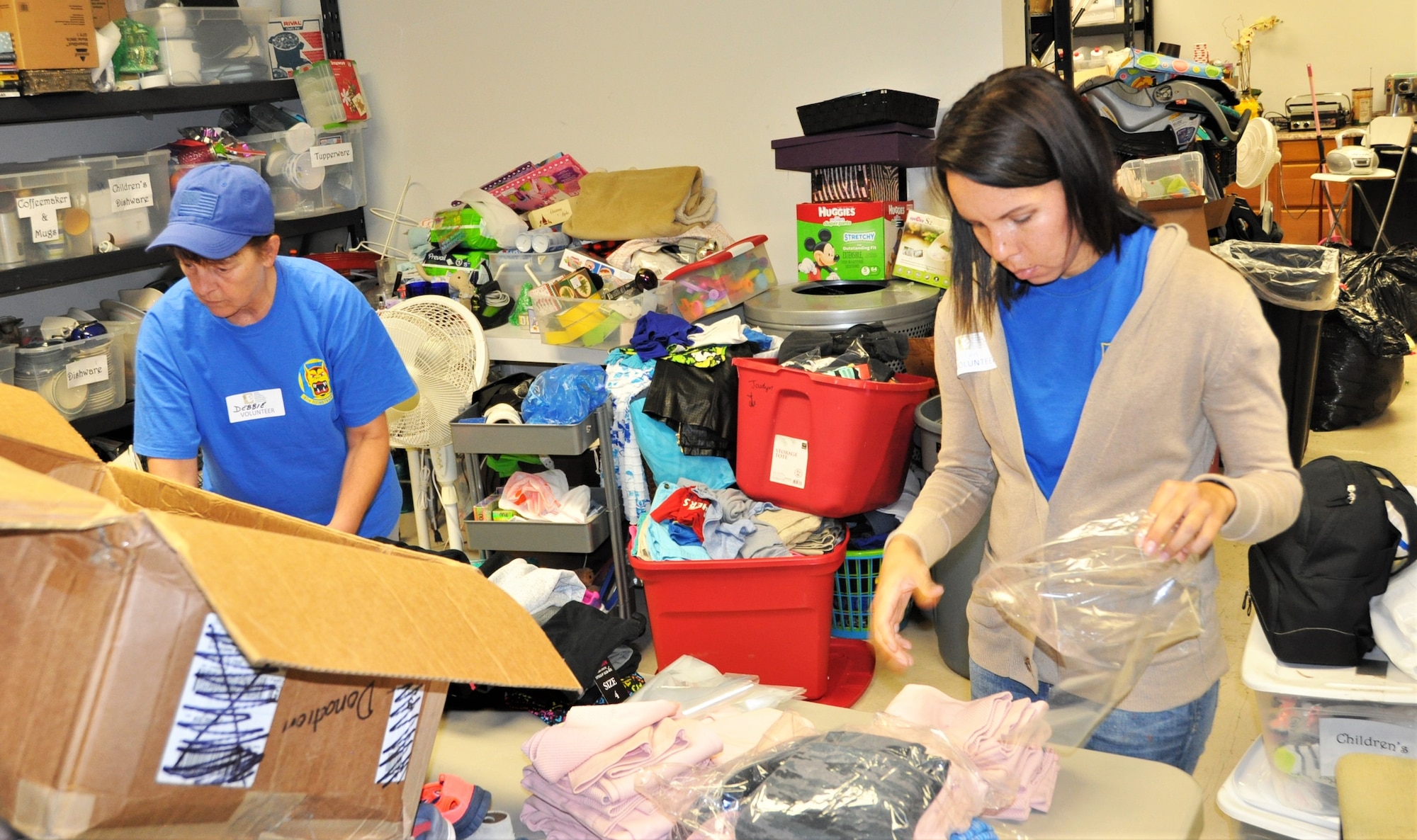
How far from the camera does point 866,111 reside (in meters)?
3.26

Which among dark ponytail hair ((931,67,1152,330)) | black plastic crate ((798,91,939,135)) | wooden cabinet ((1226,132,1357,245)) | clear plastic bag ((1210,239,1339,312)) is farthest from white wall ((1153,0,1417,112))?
dark ponytail hair ((931,67,1152,330))

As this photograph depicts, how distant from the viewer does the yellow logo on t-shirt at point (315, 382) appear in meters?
1.99

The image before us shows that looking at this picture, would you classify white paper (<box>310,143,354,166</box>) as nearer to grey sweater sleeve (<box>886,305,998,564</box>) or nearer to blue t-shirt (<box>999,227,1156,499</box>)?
grey sweater sleeve (<box>886,305,998,564</box>)

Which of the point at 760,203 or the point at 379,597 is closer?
the point at 379,597

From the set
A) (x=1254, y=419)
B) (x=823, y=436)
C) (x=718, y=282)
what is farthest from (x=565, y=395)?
(x=1254, y=419)

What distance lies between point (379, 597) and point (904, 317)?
2547 mm

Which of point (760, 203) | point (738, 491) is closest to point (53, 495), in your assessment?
point (738, 491)

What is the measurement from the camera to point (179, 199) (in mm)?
1793

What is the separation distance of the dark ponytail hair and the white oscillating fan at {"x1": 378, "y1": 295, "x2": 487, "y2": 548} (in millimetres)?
2307

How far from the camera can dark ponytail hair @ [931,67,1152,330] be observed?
128cm

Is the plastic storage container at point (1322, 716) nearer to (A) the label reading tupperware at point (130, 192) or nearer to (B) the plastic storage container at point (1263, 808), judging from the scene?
(B) the plastic storage container at point (1263, 808)

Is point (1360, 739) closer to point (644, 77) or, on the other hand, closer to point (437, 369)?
point (437, 369)

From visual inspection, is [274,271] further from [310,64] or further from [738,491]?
[310,64]

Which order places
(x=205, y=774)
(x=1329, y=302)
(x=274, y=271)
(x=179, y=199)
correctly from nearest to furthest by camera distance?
(x=205, y=774) → (x=179, y=199) → (x=274, y=271) → (x=1329, y=302)
